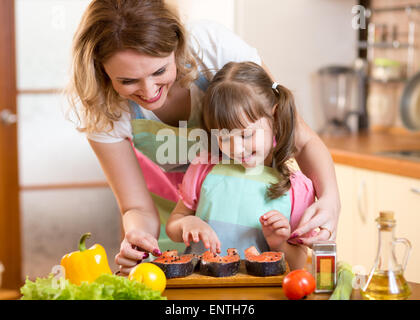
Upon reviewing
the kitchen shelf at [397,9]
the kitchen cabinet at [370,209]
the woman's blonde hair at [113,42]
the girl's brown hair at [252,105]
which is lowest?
the kitchen cabinet at [370,209]

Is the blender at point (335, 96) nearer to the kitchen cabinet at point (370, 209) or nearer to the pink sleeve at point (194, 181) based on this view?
the kitchen cabinet at point (370, 209)

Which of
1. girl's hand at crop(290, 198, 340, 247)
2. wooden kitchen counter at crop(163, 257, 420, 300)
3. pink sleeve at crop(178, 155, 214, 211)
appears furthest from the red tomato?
pink sleeve at crop(178, 155, 214, 211)

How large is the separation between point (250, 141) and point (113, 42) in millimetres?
366

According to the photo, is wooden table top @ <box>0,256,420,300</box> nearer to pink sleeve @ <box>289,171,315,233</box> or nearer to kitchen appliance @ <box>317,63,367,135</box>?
pink sleeve @ <box>289,171,315,233</box>

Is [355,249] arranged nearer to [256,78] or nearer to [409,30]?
[409,30]

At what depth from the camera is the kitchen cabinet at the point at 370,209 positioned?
2232 millimetres

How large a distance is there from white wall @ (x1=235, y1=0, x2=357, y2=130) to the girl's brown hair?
1.60 meters

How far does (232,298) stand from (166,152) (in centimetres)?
64

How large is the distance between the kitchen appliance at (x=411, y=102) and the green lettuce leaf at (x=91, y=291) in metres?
2.10

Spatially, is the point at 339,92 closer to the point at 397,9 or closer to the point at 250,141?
the point at 397,9

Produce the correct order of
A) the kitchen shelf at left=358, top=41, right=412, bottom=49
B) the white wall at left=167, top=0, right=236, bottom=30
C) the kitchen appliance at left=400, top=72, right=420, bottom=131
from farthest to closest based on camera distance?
1. the white wall at left=167, top=0, right=236, bottom=30
2. the kitchen shelf at left=358, top=41, right=412, bottom=49
3. the kitchen appliance at left=400, top=72, right=420, bottom=131

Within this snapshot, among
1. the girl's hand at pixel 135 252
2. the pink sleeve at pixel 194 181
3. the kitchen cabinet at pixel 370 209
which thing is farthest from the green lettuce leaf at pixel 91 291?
the kitchen cabinet at pixel 370 209

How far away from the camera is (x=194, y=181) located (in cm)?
146

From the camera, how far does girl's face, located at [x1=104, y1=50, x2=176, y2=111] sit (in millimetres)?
1266
